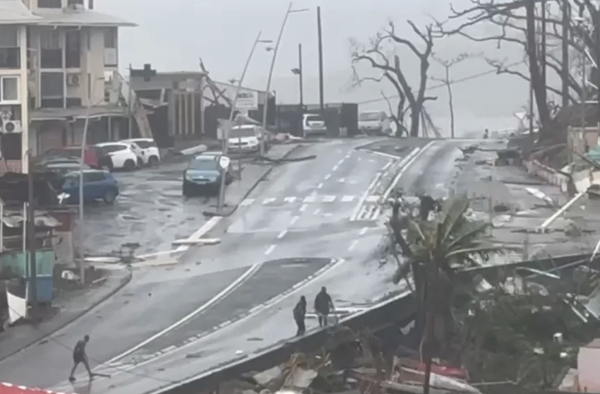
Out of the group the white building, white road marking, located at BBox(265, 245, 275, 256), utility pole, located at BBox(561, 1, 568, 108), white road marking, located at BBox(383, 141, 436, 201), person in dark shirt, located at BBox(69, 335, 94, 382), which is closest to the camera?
person in dark shirt, located at BBox(69, 335, 94, 382)

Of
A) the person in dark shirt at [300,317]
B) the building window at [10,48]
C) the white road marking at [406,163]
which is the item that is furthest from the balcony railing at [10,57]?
the person in dark shirt at [300,317]

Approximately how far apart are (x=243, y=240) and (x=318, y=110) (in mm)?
40111

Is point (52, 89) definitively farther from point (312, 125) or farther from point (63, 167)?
point (312, 125)

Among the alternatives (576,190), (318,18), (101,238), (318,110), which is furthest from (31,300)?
(318,18)

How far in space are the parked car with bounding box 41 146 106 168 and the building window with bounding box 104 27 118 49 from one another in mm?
7000

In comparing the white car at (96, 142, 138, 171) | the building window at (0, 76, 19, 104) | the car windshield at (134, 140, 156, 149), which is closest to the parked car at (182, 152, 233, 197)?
the building window at (0, 76, 19, 104)

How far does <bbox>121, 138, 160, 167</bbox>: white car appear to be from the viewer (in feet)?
196

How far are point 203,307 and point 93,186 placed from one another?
571 inches

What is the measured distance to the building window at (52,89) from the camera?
61969mm

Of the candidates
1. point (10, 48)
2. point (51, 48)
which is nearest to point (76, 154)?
point (51, 48)

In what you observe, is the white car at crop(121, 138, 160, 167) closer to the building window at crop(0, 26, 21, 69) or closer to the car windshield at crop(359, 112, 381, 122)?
the building window at crop(0, 26, 21, 69)

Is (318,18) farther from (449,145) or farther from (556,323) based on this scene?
(556,323)

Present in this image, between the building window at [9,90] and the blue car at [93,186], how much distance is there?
11.8 feet

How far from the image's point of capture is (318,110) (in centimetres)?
8288
